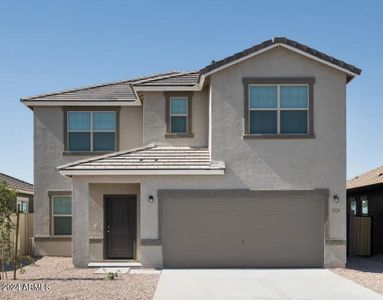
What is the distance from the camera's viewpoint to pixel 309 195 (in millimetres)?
16797

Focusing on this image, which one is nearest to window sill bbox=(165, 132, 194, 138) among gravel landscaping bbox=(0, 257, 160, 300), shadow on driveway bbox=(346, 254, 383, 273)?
gravel landscaping bbox=(0, 257, 160, 300)

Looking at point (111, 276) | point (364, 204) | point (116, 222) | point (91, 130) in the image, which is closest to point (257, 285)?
point (111, 276)

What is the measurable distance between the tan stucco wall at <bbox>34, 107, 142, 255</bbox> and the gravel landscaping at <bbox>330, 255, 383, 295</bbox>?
351 inches

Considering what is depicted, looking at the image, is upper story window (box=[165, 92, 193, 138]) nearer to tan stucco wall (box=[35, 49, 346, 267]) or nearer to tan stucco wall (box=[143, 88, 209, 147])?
tan stucco wall (box=[143, 88, 209, 147])

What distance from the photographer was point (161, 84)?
18.7 meters

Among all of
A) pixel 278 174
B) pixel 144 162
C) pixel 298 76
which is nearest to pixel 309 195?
pixel 278 174

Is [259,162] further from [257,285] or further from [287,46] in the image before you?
[257,285]

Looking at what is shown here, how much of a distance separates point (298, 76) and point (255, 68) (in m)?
1.36

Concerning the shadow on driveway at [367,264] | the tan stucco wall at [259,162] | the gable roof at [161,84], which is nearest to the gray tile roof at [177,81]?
the gable roof at [161,84]

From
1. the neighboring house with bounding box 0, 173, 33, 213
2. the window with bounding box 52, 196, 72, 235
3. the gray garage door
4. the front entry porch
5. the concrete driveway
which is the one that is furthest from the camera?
the neighboring house with bounding box 0, 173, 33, 213

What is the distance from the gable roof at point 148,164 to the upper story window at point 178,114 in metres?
1.25

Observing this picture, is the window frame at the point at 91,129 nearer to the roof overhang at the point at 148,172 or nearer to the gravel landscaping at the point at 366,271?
the roof overhang at the point at 148,172

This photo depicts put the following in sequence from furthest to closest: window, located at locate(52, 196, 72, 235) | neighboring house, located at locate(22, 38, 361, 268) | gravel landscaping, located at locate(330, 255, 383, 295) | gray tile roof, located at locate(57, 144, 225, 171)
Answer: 1. window, located at locate(52, 196, 72, 235)
2. neighboring house, located at locate(22, 38, 361, 268)
3. gray tile roof, located at locate(57, 144, 225, 171)
4. gravel landscaping, located at locate(330, 255, 383, 295)

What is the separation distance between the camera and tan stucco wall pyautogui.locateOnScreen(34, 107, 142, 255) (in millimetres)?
20734
